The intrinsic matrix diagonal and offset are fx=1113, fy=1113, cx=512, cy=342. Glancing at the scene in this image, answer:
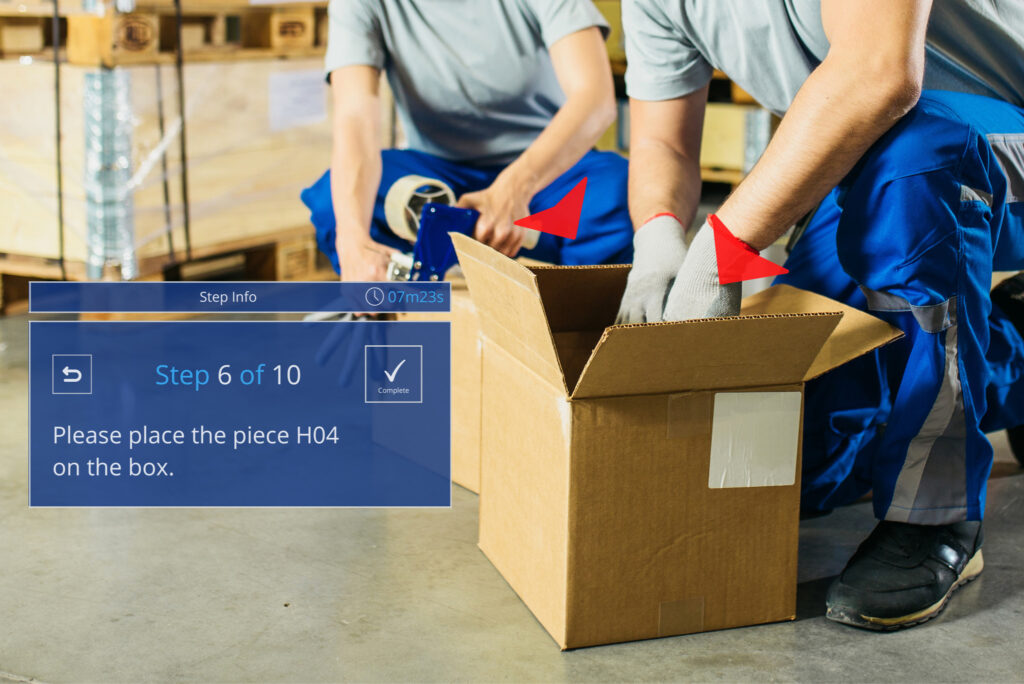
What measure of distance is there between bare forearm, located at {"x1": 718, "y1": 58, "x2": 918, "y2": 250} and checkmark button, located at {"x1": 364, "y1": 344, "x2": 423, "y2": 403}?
31.4 inches

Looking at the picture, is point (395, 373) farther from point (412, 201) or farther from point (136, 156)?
point (136, 156)

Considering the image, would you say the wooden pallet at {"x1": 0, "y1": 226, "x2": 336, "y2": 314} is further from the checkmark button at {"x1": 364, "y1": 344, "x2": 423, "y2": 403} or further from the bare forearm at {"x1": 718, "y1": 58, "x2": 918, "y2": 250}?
the bare forearm at {"x1": 718, "y1": 58, "x2": 918, "y2": 250}

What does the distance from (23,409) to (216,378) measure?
0.47 m

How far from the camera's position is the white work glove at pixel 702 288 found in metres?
1.73

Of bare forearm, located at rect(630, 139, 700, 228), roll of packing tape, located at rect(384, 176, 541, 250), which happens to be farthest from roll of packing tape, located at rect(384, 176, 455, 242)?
bare forearm, located at rect(630, 139, 700, 228)

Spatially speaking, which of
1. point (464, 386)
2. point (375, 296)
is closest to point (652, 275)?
point (464, 386)

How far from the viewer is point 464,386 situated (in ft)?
7.21

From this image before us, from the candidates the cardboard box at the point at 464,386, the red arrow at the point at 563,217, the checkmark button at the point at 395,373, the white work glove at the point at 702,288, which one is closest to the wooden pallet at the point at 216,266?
the checkmark button at the point at 395,373

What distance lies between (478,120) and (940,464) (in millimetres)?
1501

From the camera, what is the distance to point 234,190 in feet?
11.7

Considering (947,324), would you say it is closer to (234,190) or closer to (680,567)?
(680,567)

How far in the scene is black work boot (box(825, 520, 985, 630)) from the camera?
5.49 feet

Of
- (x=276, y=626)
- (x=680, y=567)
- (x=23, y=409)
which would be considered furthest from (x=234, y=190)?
(x=680, y=567)

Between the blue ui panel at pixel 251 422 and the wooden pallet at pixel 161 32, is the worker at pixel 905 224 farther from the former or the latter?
the wooden pallet at pixel 161 32
